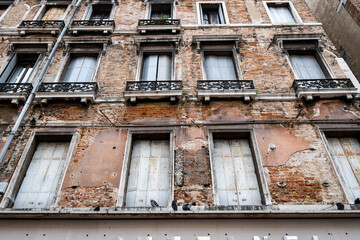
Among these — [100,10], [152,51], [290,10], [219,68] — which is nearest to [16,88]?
[152,51]

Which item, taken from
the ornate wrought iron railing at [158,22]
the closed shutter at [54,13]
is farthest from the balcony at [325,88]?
the closed shutter at [54,13]

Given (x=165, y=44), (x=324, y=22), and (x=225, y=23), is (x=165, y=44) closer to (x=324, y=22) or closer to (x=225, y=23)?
(x=225, y=23)

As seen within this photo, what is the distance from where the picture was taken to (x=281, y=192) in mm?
5926

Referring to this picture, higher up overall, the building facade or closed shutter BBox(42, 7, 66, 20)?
closed shutter BBox(42, 7, 66, 20)

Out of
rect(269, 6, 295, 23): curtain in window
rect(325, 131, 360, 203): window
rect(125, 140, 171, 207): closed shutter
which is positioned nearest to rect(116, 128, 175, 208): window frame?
rect(125, 140, 171, 207): closed shutter

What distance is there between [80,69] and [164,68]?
3017 millimetres

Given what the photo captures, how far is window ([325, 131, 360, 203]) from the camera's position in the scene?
6.13m

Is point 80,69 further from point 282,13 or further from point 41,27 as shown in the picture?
point 282,13

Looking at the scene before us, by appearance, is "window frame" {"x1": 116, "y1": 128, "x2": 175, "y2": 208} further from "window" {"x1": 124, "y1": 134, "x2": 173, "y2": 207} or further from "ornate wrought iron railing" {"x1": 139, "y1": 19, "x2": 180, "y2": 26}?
"ornate wrought iron railing" {"x1": 139, "y1": 19, "x2": 180, "y2": 26}

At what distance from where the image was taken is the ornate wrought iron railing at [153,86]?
7781 millimetres

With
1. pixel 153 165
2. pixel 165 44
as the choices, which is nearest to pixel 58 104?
pixel 153 165

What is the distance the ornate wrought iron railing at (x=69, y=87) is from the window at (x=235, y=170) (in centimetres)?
410

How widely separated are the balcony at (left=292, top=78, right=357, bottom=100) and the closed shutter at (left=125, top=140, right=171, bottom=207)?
4.38m

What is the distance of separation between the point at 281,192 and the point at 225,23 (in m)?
7.26
